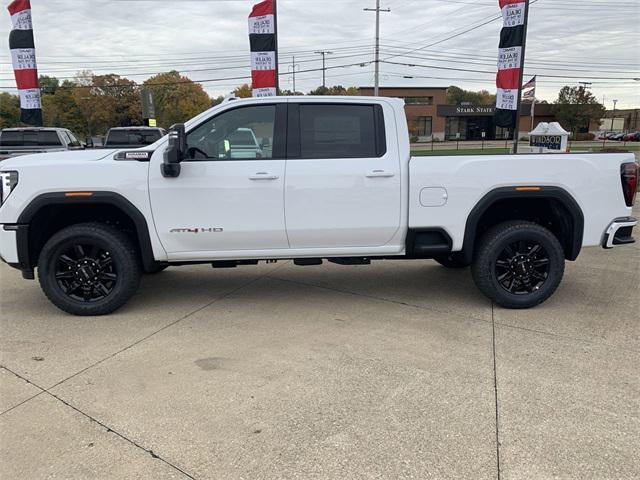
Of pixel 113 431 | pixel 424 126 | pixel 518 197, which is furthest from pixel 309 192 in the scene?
pixel 424 126

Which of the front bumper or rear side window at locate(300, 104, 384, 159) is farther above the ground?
rear side window at locate(300, 104, 384, 159)

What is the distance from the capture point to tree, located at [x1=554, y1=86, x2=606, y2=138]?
215 feet

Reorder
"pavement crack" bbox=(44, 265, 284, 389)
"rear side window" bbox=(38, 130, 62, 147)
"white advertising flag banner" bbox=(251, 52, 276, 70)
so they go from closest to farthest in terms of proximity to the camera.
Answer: "pavement crack" bbox=(44, 265, 284, 389) < "white advertising flag banner" bbox=(251, 52, 276, 70) < "rear side window" bbox=(38, 130, 62, 147)

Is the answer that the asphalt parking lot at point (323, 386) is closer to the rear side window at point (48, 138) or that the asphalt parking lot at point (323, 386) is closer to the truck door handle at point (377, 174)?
the truck door handle at point (377, 174)

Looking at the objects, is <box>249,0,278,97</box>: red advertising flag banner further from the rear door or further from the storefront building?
the storefront building

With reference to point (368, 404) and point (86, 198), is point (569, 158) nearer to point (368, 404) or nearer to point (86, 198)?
point (368, 404)

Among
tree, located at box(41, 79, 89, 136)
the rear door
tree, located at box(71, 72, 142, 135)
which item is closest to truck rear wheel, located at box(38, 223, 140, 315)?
the rear door

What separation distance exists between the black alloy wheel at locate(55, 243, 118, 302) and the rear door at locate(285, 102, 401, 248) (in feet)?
5.72

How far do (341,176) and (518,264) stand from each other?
1.92 m

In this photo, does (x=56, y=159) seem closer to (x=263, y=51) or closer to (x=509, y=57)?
(x=263, y=51)

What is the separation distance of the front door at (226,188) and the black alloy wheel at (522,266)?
83.7 inches

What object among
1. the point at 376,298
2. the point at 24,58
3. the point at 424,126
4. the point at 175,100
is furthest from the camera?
the point at 175,100

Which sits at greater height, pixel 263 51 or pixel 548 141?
pixel 263 51

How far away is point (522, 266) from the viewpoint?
15.9 feet
